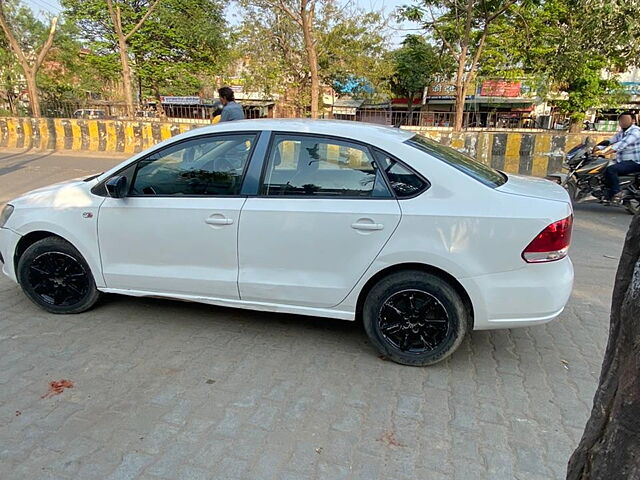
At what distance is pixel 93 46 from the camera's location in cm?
2559

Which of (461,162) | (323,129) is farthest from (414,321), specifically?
(323,129)

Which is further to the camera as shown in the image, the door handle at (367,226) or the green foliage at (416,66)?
the green foliage at (416,66)

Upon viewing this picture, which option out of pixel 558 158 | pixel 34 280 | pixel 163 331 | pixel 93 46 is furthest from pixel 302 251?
pixel 93 46

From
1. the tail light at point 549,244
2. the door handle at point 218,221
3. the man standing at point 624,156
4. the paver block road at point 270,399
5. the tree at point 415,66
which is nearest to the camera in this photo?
the paver block road at point 270,399

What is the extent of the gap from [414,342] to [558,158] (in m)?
9.63

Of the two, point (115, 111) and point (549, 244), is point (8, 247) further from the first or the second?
point (115, 111)

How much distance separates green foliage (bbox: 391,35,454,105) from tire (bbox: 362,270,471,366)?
19659mm

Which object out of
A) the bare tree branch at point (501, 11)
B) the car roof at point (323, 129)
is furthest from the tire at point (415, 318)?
the bare tree branch at point (501, 11)

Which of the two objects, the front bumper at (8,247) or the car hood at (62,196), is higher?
the car hood at (62,196)

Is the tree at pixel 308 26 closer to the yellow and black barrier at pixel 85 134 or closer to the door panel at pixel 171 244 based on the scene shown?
the yellow and black barrier at pixel 85 134

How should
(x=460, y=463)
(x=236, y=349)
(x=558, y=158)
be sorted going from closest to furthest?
1. (x=460, y=463)
2. (x=236, y=349)
3. (x=558, y=158)

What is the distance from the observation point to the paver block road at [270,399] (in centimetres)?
228

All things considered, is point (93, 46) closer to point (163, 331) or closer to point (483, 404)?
point (163, 331)

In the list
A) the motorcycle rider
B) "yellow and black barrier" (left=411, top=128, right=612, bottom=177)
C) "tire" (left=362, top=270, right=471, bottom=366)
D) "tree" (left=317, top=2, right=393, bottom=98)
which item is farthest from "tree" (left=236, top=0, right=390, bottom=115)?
"tire" (left=362, top=270, right=471, bottom=366)
